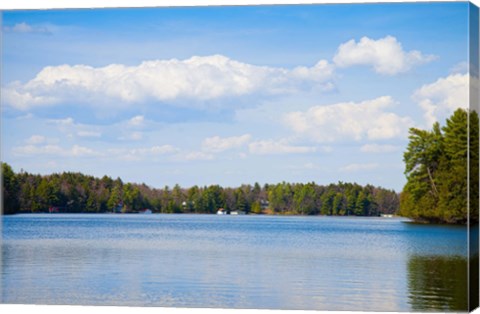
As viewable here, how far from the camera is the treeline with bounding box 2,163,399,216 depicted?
61.0 feet

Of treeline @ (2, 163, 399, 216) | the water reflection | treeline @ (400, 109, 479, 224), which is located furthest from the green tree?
the water reflection

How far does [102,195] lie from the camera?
1944cm

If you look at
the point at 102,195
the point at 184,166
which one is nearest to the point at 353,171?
the point at 184,166

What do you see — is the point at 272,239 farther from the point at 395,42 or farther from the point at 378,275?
the point at 395,42

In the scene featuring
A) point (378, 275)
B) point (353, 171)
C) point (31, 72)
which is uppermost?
point (31, 72)

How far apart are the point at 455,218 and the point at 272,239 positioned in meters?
4.12

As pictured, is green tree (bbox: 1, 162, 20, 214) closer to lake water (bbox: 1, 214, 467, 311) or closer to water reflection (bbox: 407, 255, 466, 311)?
lake water (bbox: 1, 214, 467, 311)

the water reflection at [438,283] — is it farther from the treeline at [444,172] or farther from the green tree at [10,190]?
the green tree at [10,190]

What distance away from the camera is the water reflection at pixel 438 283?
15977mm

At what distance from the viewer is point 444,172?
692 inches

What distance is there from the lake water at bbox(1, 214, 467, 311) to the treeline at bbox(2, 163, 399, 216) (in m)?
0.23

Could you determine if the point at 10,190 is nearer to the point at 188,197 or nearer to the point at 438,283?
the point at 188,197

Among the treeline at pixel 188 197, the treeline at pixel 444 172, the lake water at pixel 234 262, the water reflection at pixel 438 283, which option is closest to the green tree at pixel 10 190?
the treeline at pixel 188 197

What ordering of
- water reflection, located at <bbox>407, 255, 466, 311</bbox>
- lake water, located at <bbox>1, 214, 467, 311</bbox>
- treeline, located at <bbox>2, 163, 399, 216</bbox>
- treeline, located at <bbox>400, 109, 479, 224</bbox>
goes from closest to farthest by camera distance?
water reflection, located at <bbox>407, 255, 466, 311</bbox> < treeline, located at <bbox>400, 109, 479, 224</bbox> < lake water, located at <bbox>1, 214, 467, 311</bbox> < treeline, located at <bbox>2, 163, 399, 216</bbox>
